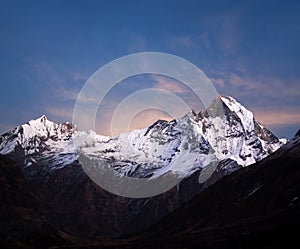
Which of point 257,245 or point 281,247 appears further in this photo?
point 257,245

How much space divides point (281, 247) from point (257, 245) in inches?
602

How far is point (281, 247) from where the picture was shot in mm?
180375

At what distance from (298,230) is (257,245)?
62.5 ft

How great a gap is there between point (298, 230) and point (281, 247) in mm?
20821

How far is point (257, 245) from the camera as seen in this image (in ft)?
637

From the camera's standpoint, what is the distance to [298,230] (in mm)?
197250

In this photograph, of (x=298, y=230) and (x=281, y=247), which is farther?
(x=298, y=230)
